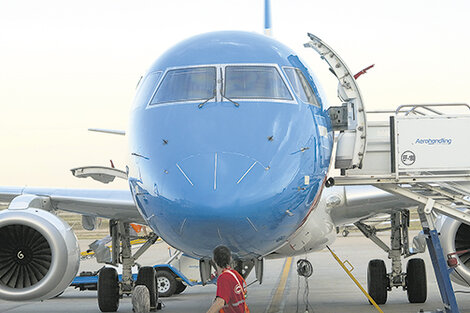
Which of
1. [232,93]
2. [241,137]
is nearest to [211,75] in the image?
[232,93]

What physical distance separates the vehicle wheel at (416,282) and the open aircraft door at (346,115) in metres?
5.91

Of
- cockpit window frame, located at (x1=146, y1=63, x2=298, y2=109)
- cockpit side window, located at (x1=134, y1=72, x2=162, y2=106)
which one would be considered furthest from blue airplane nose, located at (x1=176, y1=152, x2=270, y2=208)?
cockpit side window, located at (x1=134, y1=72, x2=162, y2=106)

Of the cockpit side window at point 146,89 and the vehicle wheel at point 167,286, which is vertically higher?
the cockpit side window at point 146,89

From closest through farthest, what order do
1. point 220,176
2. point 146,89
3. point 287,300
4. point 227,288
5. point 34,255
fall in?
point 227,288 → point 220,176 → point 146,89 → point 34,255 → point 287,300

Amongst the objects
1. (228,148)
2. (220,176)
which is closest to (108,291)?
(228,148)

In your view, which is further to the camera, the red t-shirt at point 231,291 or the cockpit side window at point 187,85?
the cockpit side window at point 187,85

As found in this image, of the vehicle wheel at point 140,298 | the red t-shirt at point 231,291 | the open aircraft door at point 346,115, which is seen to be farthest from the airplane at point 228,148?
the vehicle wheel at point 140,298

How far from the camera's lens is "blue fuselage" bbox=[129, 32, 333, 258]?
24.4 feet

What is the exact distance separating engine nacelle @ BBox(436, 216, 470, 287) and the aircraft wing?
15.8 feet

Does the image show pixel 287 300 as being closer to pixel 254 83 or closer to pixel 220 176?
pixel 254 83

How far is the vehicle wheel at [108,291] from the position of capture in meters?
13.7

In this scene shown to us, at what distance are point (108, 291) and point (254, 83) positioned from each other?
633 cm

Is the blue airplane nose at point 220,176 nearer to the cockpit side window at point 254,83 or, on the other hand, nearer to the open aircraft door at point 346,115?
the cockpit side window at point 254,83

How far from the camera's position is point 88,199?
43.1 feet
